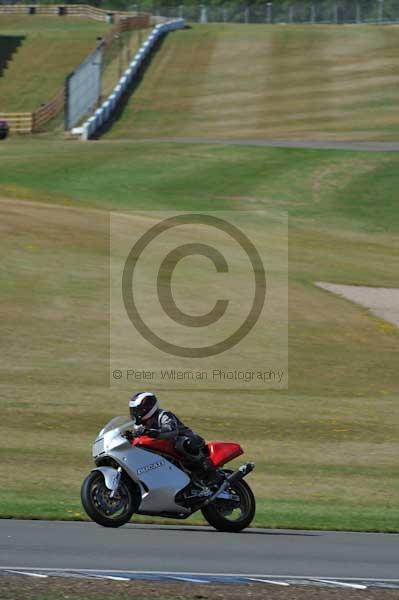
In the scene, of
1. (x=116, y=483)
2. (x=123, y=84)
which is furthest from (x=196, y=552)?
(x=123, y=84)

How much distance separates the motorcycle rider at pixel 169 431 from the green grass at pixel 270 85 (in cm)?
4809

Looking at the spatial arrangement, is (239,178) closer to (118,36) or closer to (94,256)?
(94,256)

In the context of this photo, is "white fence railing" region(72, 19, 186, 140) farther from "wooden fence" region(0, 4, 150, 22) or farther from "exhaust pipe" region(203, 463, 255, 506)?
"exhaust pipe" region(203, 463, 255, 506)

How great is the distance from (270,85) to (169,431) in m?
64.2

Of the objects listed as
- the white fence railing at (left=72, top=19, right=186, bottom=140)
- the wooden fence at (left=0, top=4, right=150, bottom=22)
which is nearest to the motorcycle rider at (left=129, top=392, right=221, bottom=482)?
the white fence railing at (left=72, top=19, right=186, bottom=140)

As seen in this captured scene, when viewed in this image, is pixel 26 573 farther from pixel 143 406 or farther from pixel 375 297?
pixel 375 297

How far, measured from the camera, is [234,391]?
23844 mm

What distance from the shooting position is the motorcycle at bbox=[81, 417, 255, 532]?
14.1m

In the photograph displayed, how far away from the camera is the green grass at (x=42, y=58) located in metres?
81.4

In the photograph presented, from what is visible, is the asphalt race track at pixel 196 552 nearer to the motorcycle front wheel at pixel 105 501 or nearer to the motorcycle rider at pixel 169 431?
the motorcycle front wheel at pixel 105 501

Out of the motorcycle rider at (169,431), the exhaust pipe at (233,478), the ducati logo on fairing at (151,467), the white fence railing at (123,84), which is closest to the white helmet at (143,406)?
the motorcycle rider at (169,431)

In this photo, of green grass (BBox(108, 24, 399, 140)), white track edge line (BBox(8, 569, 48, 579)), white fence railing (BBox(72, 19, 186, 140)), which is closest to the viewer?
white track edge line (BBox(8, 569, 48, 579))

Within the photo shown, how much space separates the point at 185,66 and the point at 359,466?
2577 inches

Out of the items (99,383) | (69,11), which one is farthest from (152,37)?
(99,383)
